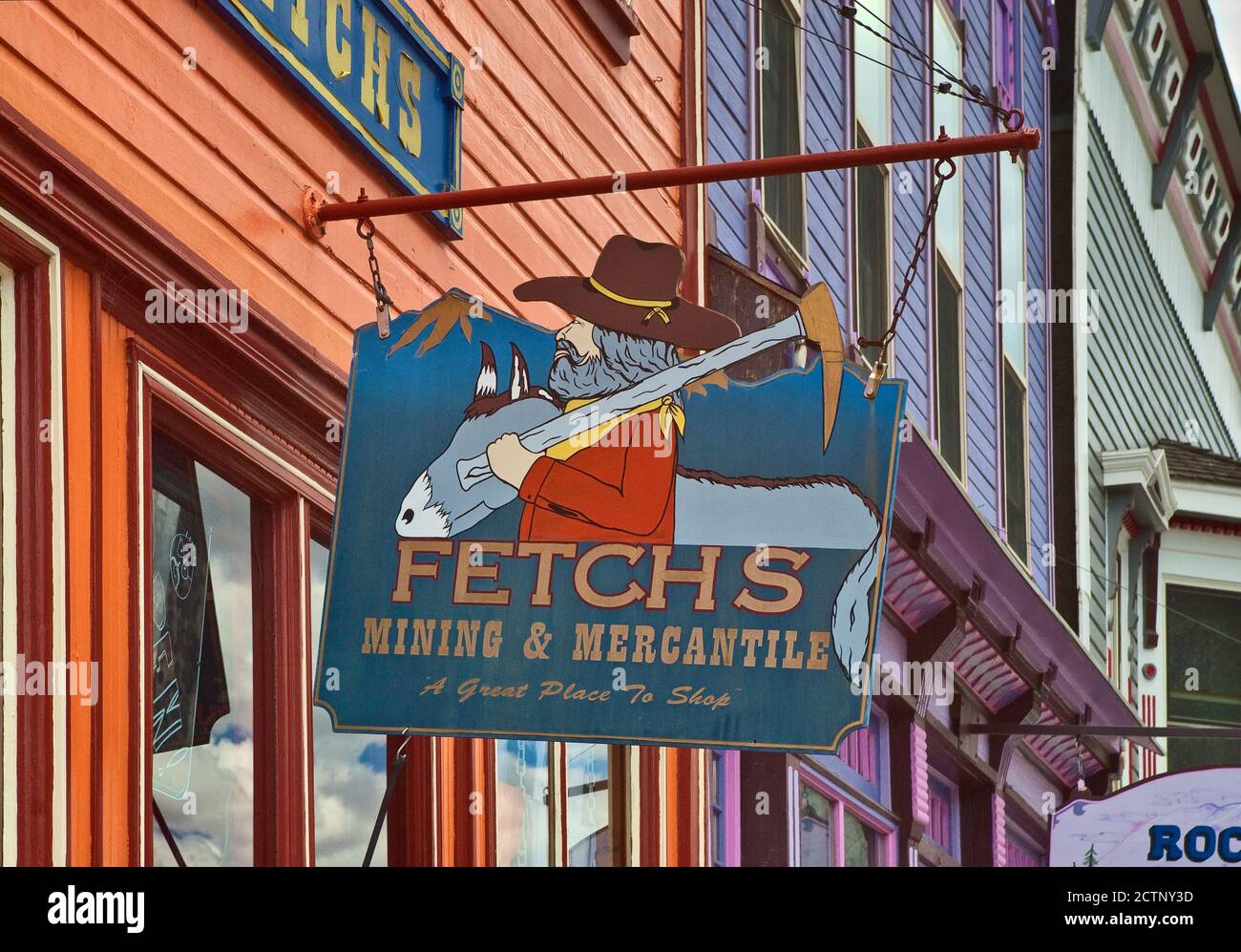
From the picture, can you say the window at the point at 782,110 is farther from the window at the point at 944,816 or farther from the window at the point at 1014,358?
the window at the point at 1014,358

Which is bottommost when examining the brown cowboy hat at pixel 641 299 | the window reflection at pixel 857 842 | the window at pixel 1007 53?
the window reflection at pixel 857 842

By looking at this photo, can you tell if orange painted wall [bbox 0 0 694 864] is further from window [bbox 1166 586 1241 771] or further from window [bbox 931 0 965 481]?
window [bbox 1166 586 1241 771]

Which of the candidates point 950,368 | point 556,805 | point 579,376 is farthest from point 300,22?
point 950,368

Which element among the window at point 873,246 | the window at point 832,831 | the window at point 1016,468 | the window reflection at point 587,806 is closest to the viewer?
the window reflection at point 587,806

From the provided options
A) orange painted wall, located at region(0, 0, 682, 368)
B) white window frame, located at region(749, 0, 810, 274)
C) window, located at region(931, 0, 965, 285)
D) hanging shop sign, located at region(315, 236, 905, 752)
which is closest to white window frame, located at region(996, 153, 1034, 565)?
Result: window, located at region(931, 0, 965, 285)

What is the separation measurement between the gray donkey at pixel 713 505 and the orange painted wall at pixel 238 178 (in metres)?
0.74

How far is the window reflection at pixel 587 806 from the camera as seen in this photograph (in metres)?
7.40

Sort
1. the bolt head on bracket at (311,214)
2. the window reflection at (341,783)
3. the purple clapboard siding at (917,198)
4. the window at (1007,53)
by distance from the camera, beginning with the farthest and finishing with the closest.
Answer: the window at (1007,53)
the purple clapboard siding at (917,198)
the bolt head on bracket at (311,214)
the window reflection at (341,783)

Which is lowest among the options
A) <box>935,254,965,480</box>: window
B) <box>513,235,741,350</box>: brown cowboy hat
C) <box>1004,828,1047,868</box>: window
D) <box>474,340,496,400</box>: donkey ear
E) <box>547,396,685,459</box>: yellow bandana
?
<box>1004,828,1047,868</box>: window

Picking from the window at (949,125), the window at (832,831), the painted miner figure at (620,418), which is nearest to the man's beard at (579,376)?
the painted miner figure at (620,418)

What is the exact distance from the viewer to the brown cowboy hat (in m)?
5.32
